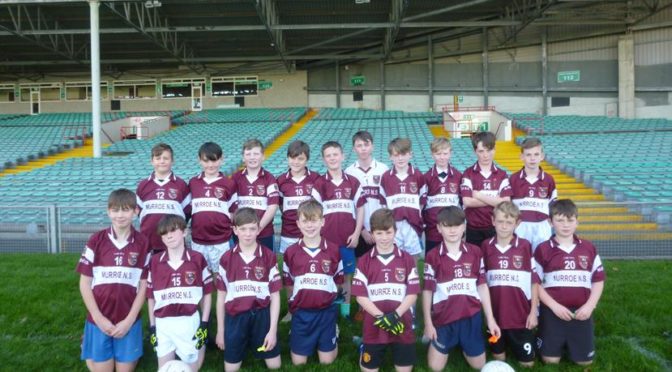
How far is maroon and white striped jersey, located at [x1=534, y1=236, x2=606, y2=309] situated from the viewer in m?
3.87

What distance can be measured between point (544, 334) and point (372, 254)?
153 centimetres

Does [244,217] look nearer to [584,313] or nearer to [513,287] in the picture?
[513,287]

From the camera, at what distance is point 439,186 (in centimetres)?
480

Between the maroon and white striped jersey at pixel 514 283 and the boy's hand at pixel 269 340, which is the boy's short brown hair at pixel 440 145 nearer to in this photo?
the maroon and white striped jersey at pixel 514 283

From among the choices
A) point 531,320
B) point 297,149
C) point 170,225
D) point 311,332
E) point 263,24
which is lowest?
point 311,332

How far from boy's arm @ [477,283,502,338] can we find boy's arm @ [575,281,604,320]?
632 millimetres

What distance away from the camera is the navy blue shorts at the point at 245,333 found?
3785 millimetres

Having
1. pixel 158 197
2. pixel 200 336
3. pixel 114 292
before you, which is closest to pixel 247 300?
pixel 200 336

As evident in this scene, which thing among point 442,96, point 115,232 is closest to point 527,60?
point 442,96

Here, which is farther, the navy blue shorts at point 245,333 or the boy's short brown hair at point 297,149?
the boy's short brown hair at point 297,149

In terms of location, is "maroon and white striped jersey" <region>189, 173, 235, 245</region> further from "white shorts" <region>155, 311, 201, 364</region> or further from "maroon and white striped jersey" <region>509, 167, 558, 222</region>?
"maroon and white striped jersey" <region>509, 167, 558, 222</region>

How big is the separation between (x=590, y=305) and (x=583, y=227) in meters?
4.35

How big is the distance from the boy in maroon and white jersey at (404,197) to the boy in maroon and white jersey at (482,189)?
485 mm

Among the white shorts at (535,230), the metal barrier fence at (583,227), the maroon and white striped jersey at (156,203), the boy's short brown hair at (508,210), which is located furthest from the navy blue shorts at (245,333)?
the metal barrier fence at (583,227)
